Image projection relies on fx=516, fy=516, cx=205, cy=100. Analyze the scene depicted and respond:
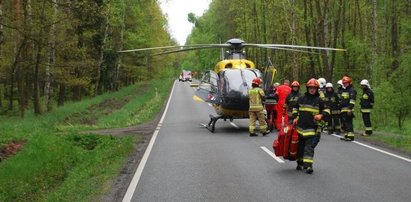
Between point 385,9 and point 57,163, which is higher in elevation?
point 385,9

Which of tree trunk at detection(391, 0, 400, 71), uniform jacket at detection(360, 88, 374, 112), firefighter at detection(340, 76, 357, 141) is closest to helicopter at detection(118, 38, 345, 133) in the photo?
firefighter at detection(340, 76, 357, 141)

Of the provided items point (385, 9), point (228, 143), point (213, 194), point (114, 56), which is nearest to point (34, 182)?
point (213, 194)

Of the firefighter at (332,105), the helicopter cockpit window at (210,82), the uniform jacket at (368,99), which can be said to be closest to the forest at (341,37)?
the firefighter at (332,105)

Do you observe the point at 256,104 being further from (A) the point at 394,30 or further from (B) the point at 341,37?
(B) the point at 341,37

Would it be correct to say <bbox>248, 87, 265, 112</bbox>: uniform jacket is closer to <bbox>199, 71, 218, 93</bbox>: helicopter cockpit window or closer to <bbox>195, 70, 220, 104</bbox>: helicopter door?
<bbox>195, 70, 220, 104</bbox>: helicopter door

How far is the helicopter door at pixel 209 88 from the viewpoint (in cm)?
A: 2024

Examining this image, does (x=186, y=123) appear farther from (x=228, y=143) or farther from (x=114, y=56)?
(x=114, y=56)

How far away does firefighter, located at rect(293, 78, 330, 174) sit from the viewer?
10.3 m

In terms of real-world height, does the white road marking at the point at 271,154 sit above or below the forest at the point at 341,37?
below

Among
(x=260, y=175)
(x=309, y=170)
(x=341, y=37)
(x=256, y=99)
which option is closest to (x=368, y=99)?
(x=256, y=99)

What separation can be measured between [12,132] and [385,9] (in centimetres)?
2836

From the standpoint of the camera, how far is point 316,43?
1513 inches

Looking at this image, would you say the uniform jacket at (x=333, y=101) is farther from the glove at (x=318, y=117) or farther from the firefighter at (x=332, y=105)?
the glove at (x=318, y=117)

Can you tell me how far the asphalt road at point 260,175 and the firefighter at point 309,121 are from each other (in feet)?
1.04
